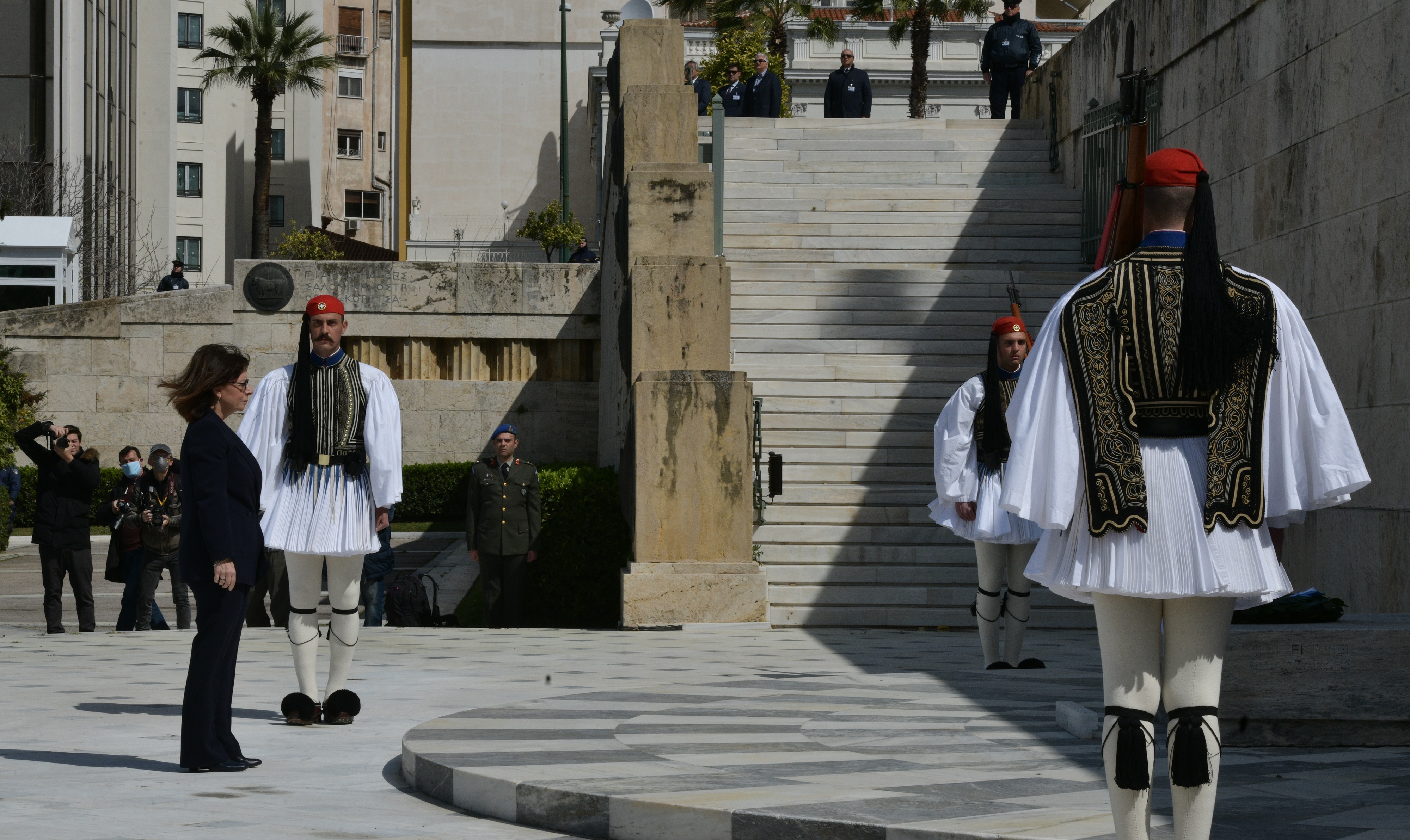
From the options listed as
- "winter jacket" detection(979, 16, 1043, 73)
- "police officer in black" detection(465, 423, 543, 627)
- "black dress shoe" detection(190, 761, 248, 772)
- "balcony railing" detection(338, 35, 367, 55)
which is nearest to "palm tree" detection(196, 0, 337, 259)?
"balcony railing" detection(338, 35, 367, 55)

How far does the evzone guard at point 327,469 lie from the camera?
7.93 metres

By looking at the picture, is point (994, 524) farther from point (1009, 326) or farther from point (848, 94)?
point (848, 94)

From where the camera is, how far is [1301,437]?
14.9ft

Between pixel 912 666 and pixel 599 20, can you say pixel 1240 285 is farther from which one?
pixel 599 20

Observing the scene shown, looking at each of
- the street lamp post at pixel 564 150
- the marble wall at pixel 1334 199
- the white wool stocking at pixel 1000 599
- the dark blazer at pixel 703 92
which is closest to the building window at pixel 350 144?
the street lamp post at pixel 564 150

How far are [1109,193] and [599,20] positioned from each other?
151 feet

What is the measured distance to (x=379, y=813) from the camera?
5.86 meters

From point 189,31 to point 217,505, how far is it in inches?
2587

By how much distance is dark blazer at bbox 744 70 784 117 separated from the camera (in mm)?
24984

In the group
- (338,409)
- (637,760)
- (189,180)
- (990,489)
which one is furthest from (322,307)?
(189,180)

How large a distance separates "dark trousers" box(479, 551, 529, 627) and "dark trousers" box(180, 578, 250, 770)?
7614mm

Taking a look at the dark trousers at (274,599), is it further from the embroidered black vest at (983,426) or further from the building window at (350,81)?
the building window at (350,81)

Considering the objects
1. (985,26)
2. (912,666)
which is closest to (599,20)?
(985,26)

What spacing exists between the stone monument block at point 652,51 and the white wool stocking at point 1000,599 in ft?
27.9
